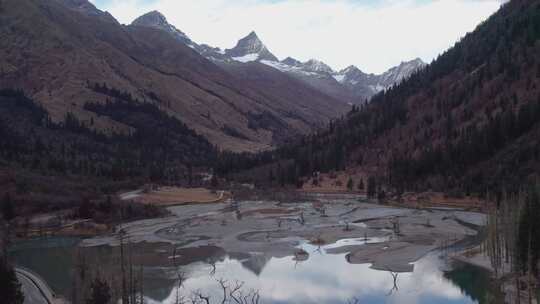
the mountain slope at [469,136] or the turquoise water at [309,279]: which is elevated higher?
the mountain slope at [469,136]

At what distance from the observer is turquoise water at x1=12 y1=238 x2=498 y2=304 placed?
5709 cm

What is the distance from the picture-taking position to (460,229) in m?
96.0

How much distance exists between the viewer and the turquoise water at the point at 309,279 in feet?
187

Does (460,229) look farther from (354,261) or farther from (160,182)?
(160,182)

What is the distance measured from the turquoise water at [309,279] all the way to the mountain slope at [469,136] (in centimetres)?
5674

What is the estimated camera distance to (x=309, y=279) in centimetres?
6469

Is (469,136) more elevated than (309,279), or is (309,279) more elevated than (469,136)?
(469,136)

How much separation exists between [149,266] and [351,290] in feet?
88.1

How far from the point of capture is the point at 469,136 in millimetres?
153000

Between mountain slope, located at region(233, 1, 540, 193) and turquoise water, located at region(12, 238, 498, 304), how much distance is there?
5674 centimetres

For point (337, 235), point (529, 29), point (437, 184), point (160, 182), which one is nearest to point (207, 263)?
point (337, 235)

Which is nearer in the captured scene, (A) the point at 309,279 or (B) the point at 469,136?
(A) the point at 309,279

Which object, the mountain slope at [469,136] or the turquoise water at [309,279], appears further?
the mountain slope at [469,136]

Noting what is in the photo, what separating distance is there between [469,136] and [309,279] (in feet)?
331
